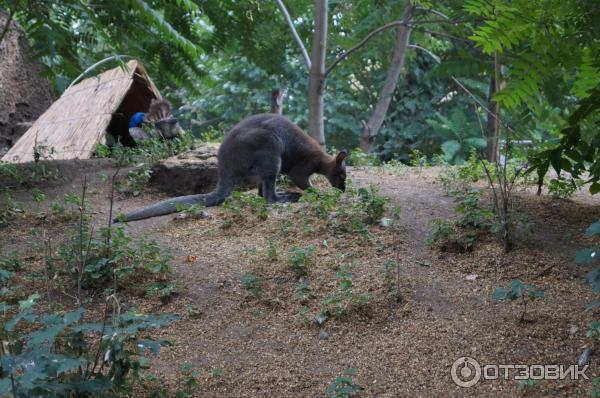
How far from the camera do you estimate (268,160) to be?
8164mm

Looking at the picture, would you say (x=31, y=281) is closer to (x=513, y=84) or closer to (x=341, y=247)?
(x=341, y=247)

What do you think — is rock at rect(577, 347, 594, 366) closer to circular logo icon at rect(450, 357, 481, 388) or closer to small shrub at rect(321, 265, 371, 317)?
circular logo icon at rect(450, 357, 481, 388)

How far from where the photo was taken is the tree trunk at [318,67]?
9102 millimetres

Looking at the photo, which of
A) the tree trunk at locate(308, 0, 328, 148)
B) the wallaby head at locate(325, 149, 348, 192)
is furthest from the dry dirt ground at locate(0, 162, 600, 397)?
the tree trunk at locate(308, 0, 328, 148)

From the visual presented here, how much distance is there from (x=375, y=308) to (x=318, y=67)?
5.44 m

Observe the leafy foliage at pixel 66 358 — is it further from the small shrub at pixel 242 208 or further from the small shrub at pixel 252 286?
the small shrub at pixel 242 208

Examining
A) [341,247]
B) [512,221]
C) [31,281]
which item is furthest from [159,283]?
[512,221]

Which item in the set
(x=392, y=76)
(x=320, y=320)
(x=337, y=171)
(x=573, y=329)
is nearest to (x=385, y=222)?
(x=320, y=320)

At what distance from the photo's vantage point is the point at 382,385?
3.72 metres

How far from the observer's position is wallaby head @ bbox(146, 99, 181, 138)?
9.96 metres

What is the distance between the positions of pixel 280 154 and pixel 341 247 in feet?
10.2

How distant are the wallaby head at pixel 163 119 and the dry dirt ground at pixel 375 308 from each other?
158 inches

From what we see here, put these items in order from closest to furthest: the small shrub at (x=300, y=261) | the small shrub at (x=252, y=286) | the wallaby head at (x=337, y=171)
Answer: the small shrub at (x=252, y=286) < the small shrub at (x=300, y=261) < the wallaby head at (x=337, y=171)

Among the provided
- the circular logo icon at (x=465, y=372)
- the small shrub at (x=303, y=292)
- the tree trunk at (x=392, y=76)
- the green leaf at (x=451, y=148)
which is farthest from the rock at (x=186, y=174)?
the green leaf at (x=451, y=148)
